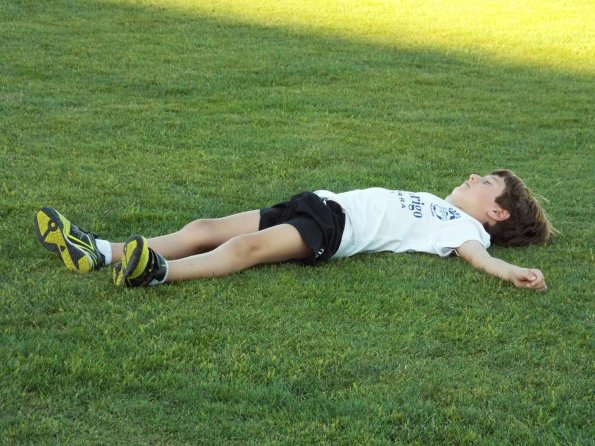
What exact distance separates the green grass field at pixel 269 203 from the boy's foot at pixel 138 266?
58mm

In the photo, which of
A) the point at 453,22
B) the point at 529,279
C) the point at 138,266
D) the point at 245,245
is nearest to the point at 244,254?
the point at 245,245

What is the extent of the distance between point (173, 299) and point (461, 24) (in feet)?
33.2

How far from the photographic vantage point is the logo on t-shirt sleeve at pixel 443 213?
4.85 m

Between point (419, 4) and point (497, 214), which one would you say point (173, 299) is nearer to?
point (497, 214)

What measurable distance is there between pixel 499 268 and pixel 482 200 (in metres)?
0.75

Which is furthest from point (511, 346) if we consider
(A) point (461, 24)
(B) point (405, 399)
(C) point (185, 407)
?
(A) point (461, 24)

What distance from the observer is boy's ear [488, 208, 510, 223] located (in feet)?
16.6

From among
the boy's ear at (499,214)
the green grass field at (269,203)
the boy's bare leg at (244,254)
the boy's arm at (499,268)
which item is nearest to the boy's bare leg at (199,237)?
the boy's bare leg at (244,254)

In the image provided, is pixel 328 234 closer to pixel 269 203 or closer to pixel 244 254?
pixel 244 254

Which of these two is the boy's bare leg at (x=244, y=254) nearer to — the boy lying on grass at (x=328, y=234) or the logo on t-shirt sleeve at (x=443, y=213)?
the boy lying on grass at (x=328, y=234)

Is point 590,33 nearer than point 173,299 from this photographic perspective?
No

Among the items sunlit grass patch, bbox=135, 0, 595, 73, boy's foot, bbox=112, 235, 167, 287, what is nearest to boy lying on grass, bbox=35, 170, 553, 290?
boy's foot, bbox=112, 235, 167, 287

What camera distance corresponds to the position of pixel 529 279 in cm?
428

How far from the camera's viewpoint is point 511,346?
144 inches
